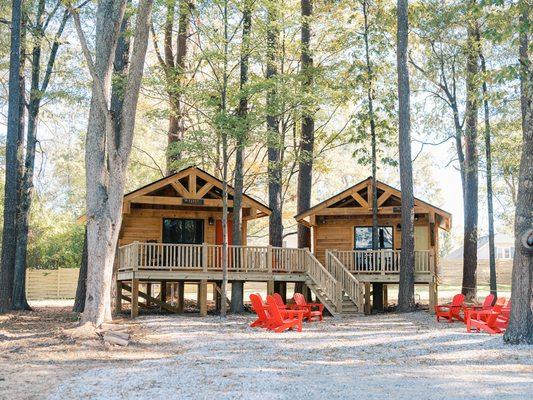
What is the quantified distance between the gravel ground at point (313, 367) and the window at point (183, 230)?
28.1 feet

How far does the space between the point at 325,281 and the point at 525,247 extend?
9.68m

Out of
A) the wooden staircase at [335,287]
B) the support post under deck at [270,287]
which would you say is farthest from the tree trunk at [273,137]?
the support post under deck at [270,287]

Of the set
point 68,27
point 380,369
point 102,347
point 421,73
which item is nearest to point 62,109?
point 68,27

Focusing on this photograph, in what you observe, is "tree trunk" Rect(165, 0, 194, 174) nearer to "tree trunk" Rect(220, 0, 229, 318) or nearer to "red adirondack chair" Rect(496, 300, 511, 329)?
"tree trunk" Rect(220, 0, 229, 318)

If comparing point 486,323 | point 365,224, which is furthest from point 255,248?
point 486,323

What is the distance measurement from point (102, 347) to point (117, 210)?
351cm

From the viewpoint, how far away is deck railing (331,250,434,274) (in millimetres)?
24141

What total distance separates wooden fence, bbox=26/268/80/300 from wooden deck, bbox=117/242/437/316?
→ 50.6 feet

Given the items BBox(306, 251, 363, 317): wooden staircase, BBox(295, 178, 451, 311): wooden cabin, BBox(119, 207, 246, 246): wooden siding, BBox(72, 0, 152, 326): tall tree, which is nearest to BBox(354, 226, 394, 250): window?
BBox(295, 178, 451, 311): wooden cabin

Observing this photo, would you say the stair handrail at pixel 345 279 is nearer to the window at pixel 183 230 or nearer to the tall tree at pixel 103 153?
the window at pixel 183 230

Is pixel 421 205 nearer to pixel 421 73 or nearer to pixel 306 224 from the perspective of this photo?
A: pixel 306 224

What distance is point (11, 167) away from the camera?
2338cm

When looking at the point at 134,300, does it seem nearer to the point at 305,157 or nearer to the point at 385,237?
the point at 305,157

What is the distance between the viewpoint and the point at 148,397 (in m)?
9.23
